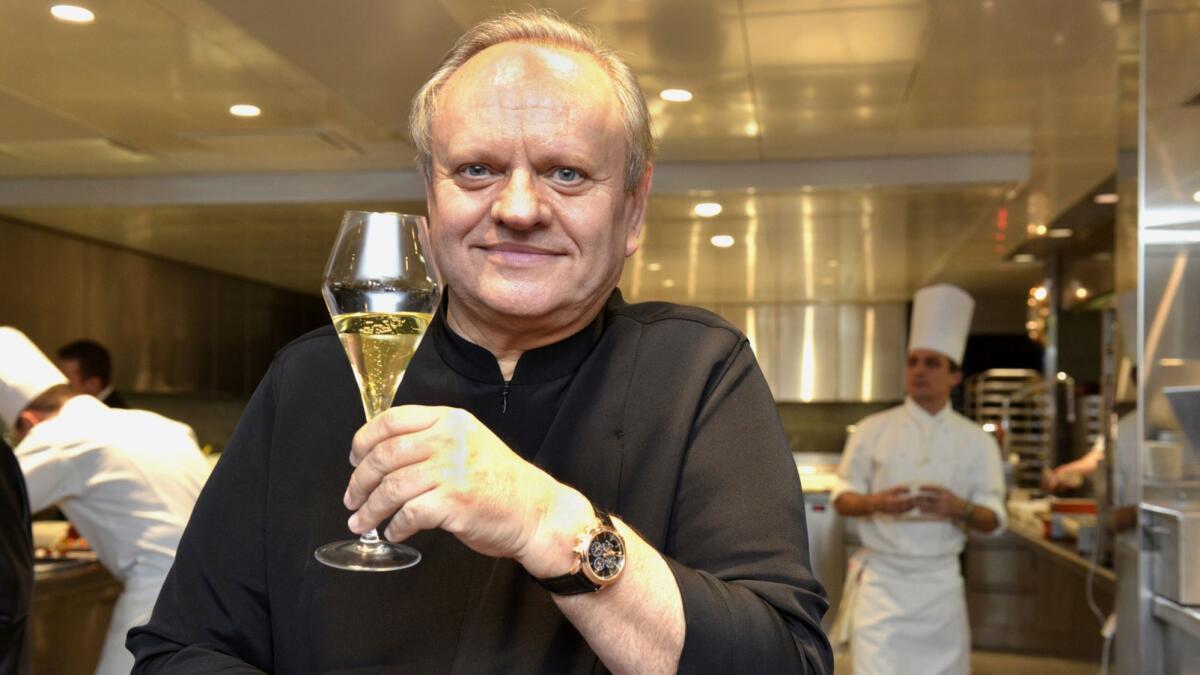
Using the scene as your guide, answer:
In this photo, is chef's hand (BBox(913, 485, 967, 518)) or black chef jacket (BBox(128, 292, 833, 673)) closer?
black chef jacket (BBox(128, 292, 833, 673))

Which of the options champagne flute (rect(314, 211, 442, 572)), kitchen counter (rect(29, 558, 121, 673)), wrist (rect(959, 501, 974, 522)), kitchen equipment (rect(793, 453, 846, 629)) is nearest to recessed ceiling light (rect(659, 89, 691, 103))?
wrist (rect(959, 501, 974, 522))

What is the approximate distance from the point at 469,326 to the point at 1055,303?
7586mm

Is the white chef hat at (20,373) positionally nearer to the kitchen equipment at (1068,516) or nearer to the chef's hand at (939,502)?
the chef's hand at (939,502)

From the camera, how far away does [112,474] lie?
3.34 meters

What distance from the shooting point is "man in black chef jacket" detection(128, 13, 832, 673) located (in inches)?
36.6

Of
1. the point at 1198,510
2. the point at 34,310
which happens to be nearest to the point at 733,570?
the point at 1198,510

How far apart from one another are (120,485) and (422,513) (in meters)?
2.90

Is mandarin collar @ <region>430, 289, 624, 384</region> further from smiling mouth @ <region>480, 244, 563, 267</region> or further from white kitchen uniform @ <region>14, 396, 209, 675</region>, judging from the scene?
white kitchen uniform @ <region>14, 396, 209, 675</region>

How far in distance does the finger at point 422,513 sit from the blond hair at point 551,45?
1.23 ft

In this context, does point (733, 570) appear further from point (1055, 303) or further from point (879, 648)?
point (1055, 303)

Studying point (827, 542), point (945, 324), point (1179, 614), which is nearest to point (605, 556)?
point (1179, 614)

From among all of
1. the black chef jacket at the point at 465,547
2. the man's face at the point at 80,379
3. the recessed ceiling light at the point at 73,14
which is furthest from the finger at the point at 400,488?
the man's face at the point at 80,379

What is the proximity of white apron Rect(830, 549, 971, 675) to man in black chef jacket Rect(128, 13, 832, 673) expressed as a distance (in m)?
3.59

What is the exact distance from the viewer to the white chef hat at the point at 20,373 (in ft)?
11.5
